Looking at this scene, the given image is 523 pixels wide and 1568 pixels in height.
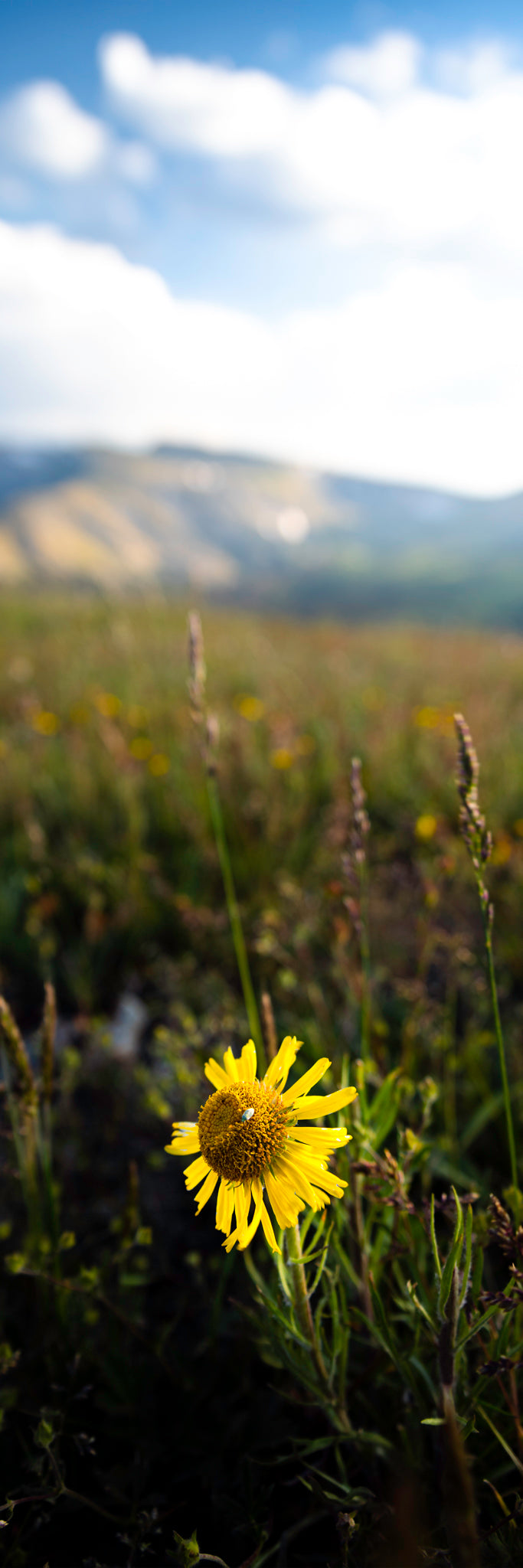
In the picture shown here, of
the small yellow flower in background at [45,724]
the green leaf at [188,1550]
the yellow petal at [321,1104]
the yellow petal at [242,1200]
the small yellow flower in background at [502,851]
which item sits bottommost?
the green leaf at [188,1550]

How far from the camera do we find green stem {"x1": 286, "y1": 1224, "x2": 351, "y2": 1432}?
96 cm

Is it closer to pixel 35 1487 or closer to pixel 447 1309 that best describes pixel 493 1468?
pixel 447 1309

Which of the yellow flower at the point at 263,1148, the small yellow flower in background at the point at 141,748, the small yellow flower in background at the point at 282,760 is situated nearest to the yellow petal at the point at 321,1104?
the yellow flower at the point at 263,1148

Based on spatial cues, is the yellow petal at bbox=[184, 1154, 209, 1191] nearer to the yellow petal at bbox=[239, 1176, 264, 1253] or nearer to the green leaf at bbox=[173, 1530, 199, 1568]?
the yellow petal at bbox=[239, 1176, 264, 1253]

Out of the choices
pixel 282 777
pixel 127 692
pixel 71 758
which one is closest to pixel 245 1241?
pixel 282 777

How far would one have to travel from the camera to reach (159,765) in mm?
3900

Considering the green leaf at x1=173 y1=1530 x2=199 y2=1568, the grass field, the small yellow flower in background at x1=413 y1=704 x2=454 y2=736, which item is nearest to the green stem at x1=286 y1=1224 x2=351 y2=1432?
the grass field

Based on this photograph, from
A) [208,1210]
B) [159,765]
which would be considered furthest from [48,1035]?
[159,765]

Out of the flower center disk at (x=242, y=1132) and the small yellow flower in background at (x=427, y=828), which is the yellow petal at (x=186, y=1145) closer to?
the flower center disk at (x=242, y=1132)

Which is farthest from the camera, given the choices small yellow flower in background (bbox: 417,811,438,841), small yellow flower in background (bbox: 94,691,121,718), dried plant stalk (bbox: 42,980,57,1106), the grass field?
small yellow flower in background (bbox: 94,691,121,718)

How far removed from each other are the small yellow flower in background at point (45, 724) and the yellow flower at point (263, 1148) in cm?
386

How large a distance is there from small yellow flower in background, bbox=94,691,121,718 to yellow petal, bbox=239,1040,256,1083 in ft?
12.4

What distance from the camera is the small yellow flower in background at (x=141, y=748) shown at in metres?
4.12

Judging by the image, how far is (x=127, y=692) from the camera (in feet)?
17.5
